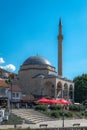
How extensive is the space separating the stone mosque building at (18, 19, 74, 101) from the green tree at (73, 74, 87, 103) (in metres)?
3.45

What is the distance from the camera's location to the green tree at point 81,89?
83.1 m

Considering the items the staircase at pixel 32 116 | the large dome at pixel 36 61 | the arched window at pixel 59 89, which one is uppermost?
the large dome at pixel 36 61

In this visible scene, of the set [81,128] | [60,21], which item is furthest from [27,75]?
[81,128]

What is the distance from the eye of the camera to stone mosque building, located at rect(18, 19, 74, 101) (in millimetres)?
73750

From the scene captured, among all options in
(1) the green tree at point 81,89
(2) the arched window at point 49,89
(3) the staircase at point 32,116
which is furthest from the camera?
(1) the green tree at point 81,89

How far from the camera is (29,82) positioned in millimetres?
76562

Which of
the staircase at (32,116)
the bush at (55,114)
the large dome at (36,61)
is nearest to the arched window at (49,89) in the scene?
the large dome at (36,61)

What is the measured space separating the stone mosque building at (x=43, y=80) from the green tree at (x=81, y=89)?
3448 millimetres

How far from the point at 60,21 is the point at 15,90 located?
3054 centimetres

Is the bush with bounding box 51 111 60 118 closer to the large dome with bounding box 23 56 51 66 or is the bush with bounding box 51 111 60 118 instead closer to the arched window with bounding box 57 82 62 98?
the arched window with bounding box 57 82 62 98

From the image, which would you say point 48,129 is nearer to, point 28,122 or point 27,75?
point 28,122

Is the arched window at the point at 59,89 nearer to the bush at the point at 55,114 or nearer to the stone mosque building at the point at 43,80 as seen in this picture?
the stone mosque building at the point at 43,80

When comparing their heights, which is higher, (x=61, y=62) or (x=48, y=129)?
(x=61, y=62)

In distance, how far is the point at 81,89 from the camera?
84.8 meters
